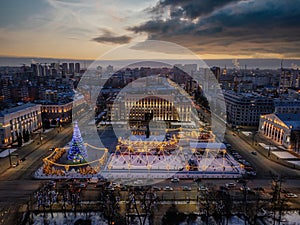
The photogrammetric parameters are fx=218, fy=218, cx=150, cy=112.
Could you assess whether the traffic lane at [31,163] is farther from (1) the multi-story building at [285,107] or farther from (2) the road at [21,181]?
(1) the multi-story building at [285,107]

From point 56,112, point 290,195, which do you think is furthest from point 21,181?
point 56,112

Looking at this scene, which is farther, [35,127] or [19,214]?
[35,127]

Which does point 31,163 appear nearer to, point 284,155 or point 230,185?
point 230,185

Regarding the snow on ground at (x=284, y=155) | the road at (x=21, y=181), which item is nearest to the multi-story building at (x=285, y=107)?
the snow on ground at (x=284, y=155)

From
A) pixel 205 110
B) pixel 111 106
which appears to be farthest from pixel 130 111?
pixel 205 110

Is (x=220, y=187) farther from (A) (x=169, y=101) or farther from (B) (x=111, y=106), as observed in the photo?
(B) (x=111, y=106)
